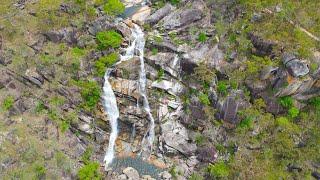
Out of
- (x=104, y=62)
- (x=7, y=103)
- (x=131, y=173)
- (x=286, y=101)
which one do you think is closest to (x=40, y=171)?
(x=7, y=103)

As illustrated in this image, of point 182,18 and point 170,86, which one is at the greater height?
point 182,18

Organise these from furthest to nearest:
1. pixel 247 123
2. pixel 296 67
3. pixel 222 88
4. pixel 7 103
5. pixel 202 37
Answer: pixel 202 37
pixel 222 88
pixel 247 123
pixel 7 103
pixel 296 67

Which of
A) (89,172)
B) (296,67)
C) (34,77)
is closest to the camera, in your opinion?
(89,172)

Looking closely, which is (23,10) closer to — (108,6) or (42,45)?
(42,45)

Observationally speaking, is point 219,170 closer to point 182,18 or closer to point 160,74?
point 160,74

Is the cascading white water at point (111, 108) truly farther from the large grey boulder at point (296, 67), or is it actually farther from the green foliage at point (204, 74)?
the large grey boulder at point (296, 67)

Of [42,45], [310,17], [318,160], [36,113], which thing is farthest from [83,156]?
[310,17]

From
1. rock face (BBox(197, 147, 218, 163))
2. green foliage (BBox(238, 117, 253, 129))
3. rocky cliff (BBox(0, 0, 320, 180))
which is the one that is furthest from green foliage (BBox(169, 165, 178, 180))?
green foliage (BBox(238, 117, 253, 129))
